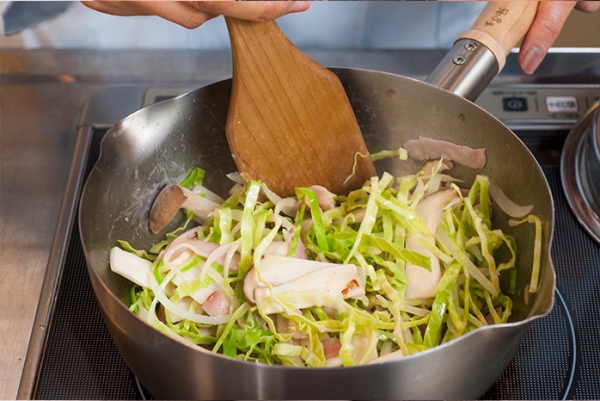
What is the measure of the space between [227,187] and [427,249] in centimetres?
42

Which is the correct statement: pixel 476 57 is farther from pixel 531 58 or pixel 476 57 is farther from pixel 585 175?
pixel 585 175

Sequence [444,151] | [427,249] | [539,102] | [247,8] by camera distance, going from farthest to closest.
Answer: [539,102] → [444,151] → [427,249] → [247,8]

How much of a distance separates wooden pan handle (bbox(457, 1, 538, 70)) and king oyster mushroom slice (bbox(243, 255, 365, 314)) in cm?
46

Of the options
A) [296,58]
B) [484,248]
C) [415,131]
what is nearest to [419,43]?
[415,131]

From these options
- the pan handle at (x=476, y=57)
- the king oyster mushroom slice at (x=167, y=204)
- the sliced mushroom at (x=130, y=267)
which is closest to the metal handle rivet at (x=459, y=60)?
the pan handle at (x=476, y=57)

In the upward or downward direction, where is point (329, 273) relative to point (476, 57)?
downward

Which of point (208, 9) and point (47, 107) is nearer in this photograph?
point (208, 9)

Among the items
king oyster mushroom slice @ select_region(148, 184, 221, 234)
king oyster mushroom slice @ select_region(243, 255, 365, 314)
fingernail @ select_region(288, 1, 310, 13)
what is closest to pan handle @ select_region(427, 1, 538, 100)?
fingernail @ select_region(288, 1, 310, 13)

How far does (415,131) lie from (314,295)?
40 centimetres

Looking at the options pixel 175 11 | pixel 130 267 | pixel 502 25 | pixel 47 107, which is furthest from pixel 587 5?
pixel 47 107

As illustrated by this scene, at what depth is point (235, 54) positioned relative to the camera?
3.33 ft

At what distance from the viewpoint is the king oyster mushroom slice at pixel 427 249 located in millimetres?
985

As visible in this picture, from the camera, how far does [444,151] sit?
113cm

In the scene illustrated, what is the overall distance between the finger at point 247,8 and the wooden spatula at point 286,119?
2.0 inches
